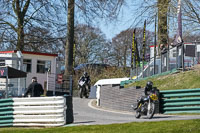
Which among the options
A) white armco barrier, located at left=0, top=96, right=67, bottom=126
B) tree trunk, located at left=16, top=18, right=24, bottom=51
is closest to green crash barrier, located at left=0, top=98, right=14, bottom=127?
white armco barrier, located at left=0, top=96, right=67, bottom=126

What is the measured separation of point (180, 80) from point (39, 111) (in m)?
8.57

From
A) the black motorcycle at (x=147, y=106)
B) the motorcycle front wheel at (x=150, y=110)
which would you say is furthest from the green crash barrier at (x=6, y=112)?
the motorcycle front wheel at (x=150, y=110)

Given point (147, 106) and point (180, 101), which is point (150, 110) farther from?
point (180, 101)

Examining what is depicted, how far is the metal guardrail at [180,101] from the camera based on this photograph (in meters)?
17.6

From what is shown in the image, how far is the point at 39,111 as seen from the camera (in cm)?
1512

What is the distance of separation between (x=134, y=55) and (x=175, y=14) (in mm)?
4875

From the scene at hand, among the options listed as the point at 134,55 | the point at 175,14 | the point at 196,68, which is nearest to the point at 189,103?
the point at 196,68

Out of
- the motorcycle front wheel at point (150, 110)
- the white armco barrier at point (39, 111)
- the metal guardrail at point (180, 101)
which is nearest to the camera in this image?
the white armco barrier at point (39, 111)

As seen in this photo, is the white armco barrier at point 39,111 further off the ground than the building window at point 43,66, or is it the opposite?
the building window at point 43,66

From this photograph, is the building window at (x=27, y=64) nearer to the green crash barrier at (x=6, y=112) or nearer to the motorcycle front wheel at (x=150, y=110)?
the green crash barrier at (x=6, y=112)

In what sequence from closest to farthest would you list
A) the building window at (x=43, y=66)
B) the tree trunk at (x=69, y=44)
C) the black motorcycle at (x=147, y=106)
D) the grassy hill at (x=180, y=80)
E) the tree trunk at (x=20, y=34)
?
the black motorcycle at (x=147, y=106) < the grassy hill at (x=180, y=80) < the tree trunk at (x=69, y=44) < the tree trunk at (x=20, y=34) < the building window at (x=43, y=66)

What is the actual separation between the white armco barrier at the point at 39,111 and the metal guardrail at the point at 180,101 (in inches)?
208

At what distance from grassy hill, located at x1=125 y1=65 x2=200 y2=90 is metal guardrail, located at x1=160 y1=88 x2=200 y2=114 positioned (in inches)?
82.3

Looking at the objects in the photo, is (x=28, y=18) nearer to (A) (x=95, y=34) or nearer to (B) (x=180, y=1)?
(B) (x=180, y=1)
